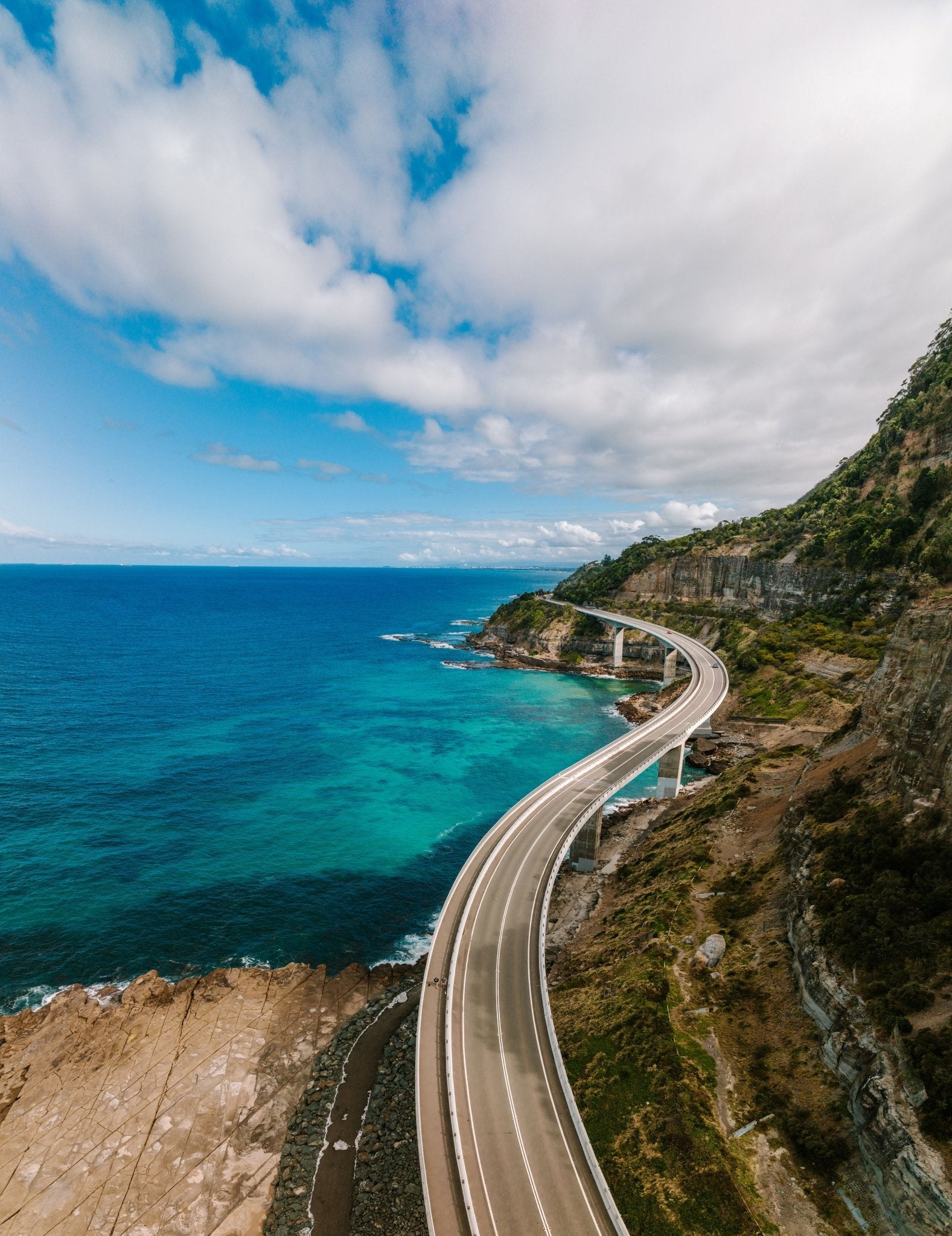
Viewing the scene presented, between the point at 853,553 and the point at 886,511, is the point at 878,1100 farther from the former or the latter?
the point at 886,511

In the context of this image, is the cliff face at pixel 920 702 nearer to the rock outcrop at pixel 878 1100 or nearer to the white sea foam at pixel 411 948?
the rock outcrop at pixel 878 1100

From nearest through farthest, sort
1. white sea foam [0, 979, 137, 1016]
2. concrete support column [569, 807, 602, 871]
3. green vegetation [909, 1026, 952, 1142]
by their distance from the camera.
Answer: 1. green vegetation [909, 1026, 952, 1142]
2. white sea foam [0, 979, 137, 1016]
3. concrete support column [569, 807, 602, 871]

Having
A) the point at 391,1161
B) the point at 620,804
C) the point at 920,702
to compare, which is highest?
the point at 920,702

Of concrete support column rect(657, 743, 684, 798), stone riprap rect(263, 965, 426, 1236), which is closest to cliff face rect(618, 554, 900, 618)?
concrete support column rect(657, 743, 684, 798)

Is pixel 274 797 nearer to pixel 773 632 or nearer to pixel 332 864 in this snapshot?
pixel 332 864

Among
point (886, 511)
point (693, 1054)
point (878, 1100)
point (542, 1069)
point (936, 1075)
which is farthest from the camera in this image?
point (886, 511)

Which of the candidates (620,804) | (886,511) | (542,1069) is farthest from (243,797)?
(886,511)

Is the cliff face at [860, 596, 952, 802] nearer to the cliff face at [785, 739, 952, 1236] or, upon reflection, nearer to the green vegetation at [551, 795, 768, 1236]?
the cliff face at [785, 739, 952, 1236]
